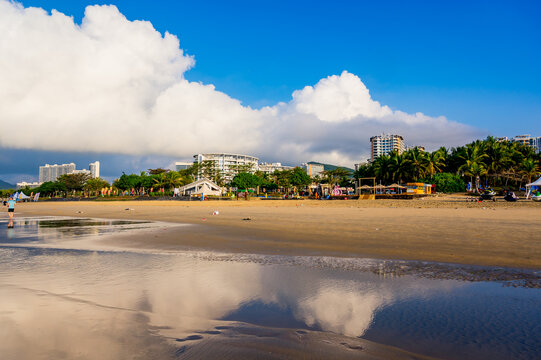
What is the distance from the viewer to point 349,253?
9.20 m

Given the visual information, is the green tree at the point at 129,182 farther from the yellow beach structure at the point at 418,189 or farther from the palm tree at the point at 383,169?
the yellow beach structure at the point at 418,189

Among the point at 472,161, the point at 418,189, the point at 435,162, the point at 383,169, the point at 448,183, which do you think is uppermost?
the point at 435,162

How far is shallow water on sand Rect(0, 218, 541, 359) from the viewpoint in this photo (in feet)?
11.9

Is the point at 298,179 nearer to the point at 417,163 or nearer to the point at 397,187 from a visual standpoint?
the point at 417,163

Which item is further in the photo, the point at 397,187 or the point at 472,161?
the point at 472,161

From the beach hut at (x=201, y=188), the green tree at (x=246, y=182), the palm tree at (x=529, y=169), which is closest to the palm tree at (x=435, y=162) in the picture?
the palm tree at (x=529, y=169)

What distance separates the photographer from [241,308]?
4926 mm

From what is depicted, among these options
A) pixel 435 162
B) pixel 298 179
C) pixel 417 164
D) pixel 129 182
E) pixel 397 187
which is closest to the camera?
pixel 397 187

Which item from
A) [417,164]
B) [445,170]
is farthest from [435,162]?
[445,170]

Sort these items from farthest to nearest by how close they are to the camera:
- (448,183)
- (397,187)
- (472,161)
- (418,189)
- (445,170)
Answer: (445,170) → (472,161) → (448,183) → (397,187) → (418,189)

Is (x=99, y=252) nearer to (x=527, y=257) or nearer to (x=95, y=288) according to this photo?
(x=95, y=288)

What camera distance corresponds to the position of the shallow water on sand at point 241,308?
11.9ft

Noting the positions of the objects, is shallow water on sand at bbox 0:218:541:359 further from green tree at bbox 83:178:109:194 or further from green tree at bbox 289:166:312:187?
green tree at bbox 83:178:109:194

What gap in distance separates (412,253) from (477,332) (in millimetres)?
5127
